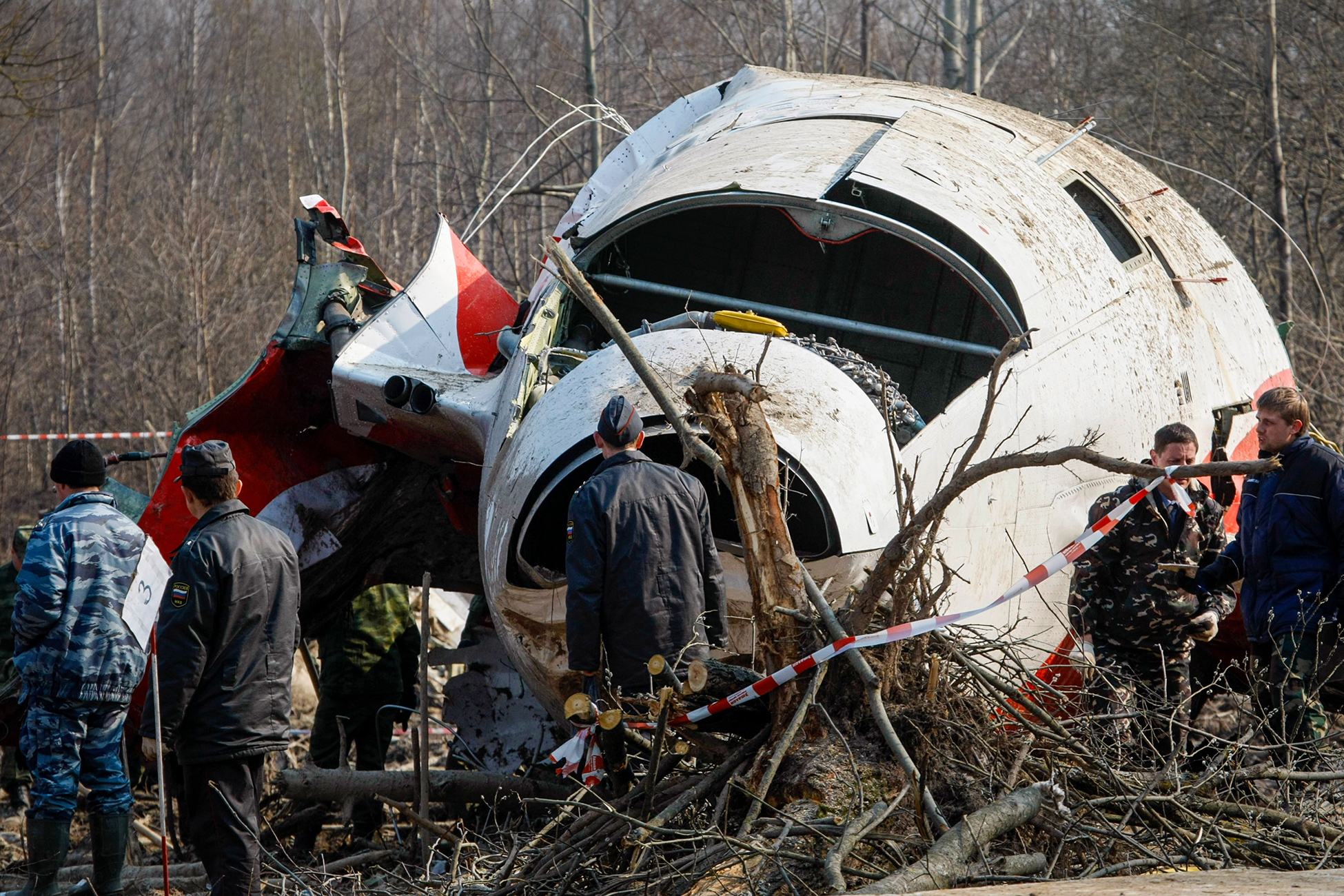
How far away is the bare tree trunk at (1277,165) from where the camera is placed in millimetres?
11305

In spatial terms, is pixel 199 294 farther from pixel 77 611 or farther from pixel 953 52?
pixel 77 611

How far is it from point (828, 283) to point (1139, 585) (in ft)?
10.9

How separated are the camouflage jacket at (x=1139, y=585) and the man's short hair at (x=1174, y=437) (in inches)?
7.7

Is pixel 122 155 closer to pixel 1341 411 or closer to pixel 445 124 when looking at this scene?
pixel 445 124

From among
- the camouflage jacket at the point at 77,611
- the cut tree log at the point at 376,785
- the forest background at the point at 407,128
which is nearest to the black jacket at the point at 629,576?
the cut tree log at the point at 376,785

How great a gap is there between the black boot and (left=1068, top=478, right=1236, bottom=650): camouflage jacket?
421cm

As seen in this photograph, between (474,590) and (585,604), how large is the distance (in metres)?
3.53

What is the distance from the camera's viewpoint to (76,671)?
5262mm

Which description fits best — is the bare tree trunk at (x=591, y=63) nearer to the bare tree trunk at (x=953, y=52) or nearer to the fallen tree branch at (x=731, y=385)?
the bare tree trunk at (x=953, y=52)

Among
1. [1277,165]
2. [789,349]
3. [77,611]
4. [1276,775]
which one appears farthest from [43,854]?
[1277,165]

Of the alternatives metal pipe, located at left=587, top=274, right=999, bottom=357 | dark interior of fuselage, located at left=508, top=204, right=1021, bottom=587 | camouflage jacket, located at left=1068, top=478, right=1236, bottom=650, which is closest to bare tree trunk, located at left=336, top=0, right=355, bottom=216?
dark interior of fuselage, located at left=508, top=204, right=1021, bottom=587

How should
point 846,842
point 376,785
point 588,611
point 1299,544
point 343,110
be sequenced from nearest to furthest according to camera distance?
point 846,842
point 588,611
point 1299,544
point 376,785
point 343,110

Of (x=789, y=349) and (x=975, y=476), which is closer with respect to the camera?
(x=975, y=476)

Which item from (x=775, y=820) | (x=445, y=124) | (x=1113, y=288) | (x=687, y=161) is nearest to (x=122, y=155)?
(x=445, y=124)
